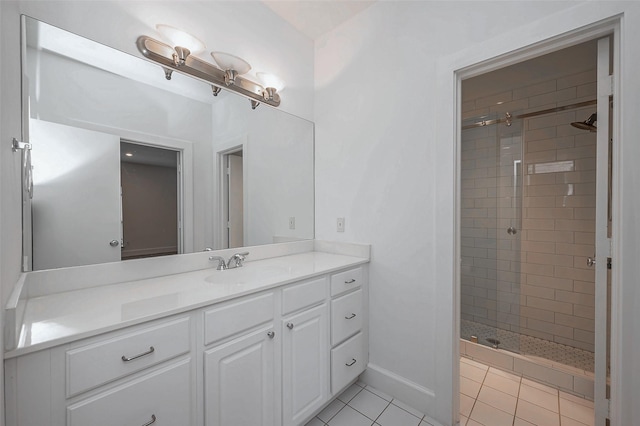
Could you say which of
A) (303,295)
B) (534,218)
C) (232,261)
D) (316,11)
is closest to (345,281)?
(303,295)

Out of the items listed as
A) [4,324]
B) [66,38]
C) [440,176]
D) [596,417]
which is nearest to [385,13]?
[440,176]

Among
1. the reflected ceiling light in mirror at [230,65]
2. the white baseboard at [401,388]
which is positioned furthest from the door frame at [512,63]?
the reflected ceiling light in mirror at [230,65]

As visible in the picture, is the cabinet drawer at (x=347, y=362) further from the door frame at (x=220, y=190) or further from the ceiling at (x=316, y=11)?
the ceiling at (x=316, y=11)

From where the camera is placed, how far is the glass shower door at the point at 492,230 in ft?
8.14

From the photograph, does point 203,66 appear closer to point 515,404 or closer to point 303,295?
point 303,295

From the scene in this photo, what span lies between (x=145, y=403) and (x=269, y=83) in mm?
1879

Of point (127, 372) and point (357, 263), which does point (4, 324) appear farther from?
point (357, 263)

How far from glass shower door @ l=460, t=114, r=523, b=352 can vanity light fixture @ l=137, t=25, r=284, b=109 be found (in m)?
1.99

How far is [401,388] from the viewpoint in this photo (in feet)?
5.68

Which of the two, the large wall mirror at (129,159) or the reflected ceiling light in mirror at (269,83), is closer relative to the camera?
the large wall mirror at (129,159)

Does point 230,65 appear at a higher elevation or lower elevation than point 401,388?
higher

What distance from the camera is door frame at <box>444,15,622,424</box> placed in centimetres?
113

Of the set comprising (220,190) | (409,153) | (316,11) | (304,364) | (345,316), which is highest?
(316,11)

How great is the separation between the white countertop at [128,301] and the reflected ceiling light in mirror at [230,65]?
1186 millimetres
